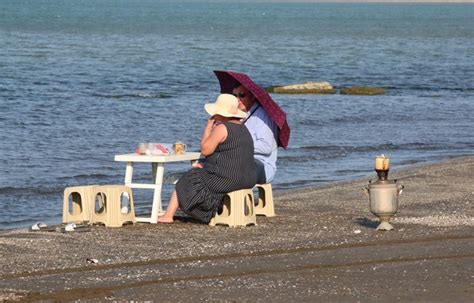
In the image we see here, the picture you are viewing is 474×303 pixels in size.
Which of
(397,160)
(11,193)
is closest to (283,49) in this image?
(397,160)

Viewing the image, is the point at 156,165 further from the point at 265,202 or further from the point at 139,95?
the point at 139,95

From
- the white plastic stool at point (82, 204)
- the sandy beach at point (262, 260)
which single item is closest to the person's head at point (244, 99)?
the sandy beach at point (262, 260)

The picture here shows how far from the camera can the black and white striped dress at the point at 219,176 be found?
11453 mm

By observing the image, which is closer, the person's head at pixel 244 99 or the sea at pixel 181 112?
the person's head at pixel 244 99

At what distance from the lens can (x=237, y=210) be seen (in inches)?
452

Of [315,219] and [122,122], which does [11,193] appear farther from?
[122,122]

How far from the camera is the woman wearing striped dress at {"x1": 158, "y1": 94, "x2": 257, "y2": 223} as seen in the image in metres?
11.5

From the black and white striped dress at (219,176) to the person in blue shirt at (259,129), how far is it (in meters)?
0.59

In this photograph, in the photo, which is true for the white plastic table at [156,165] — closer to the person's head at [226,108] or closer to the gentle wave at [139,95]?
the person's head at [226,108]

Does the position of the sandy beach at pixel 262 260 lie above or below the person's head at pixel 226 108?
below

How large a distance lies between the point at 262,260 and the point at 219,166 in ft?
6.22

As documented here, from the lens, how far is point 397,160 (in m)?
19.5

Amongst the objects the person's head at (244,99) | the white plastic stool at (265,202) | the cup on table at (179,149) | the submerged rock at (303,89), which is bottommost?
the submerged rock at (303,89)

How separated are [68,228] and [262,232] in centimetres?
168
